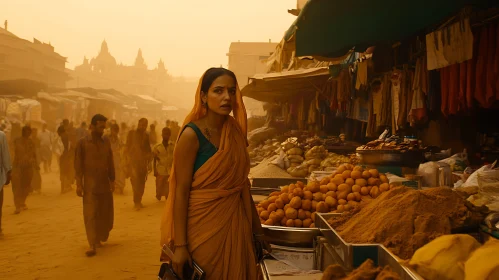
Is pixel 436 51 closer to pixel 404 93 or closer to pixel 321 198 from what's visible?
pixel 404 93

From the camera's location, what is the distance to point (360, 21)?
5.18 m

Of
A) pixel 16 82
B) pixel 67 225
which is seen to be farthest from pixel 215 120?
pixel 16 82

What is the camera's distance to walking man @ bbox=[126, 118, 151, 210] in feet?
31.0

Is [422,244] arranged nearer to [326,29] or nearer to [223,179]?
[223,179]

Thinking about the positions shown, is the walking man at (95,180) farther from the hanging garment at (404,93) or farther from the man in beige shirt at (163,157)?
the hanging garment at (404,93)

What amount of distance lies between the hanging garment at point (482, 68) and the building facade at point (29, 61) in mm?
28015

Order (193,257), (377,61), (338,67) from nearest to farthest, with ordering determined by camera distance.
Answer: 1. (193,257)
2. (377,61)
3. (338,67)

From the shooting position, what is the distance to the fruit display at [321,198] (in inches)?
113

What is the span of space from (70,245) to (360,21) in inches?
202

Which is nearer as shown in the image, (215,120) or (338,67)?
(215,120)

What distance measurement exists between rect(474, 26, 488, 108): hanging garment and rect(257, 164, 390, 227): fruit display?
2127 millimetres

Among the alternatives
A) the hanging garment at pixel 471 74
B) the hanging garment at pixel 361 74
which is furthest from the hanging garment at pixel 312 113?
the hanging garment at pixel 471 74

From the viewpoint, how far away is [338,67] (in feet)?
29.2

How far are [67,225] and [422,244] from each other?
23.7 ft
